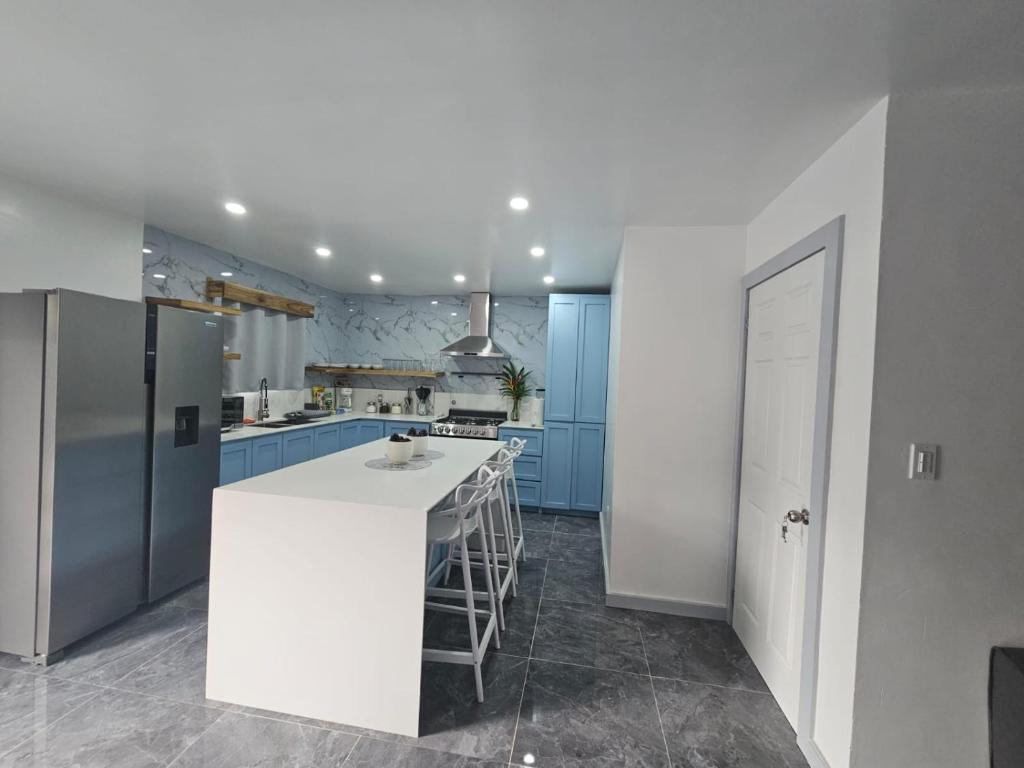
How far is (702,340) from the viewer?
8.47ft

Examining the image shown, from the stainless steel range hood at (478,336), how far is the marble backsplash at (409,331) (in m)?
0.20

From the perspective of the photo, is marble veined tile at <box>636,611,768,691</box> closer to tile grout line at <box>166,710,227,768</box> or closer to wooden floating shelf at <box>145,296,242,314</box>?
tile grout line at <box>166,710,227,768</box>

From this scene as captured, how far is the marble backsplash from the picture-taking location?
16.8 ft

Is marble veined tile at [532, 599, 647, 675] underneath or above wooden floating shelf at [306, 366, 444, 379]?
underneath

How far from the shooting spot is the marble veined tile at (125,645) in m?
1.99

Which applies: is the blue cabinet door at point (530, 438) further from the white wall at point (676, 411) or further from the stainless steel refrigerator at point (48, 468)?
the stainless steel refrigerator at point (48, 468)

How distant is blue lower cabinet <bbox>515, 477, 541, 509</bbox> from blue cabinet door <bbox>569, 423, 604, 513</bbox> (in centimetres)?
35

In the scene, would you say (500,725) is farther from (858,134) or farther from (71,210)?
(71,210)

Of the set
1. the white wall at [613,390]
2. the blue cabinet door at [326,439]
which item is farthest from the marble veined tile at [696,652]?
the blue cabinet door at [326,439]

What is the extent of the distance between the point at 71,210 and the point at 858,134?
4.00 metres

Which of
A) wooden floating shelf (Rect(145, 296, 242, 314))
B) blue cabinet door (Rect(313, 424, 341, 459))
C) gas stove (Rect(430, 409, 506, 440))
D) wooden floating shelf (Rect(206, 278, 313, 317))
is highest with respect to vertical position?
wooden floating shelf (Rect(206, 278, 313, 317))

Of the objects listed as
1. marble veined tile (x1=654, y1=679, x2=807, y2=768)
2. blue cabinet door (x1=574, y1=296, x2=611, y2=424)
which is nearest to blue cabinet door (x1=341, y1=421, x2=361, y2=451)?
blue cabinet door (x1=574, y1=296, x2=611, y2=424)

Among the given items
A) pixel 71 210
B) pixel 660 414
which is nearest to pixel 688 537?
pixel 660 414

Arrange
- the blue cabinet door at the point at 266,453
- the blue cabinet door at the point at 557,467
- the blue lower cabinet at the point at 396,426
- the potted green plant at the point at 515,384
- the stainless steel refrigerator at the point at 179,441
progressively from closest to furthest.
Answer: the stainless steel refrigerator at the point at 179,441
the blue cabinet door at the point at 266,453
the blue cabinet door at the point at 557,467
the blue lower cabinet at the point at 396,426
the potted green plant at the point at 515,384
